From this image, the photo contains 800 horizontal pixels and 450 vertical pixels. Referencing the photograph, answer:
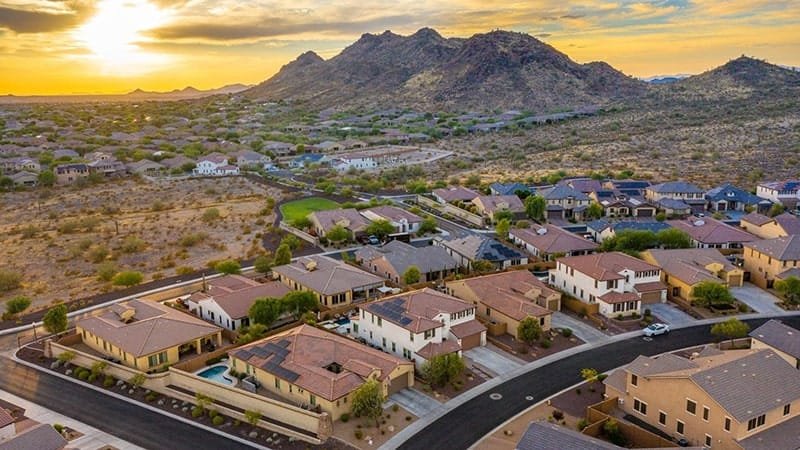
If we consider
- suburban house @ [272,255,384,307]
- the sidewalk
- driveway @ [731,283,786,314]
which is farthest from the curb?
driveway @ [731,283,786,314]

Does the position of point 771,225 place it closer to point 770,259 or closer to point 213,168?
point 770,259

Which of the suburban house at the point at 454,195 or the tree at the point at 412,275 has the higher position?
the suburban house at the point at 454,195

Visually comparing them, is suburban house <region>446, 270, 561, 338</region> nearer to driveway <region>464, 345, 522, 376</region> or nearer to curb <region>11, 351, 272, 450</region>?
driveway <region>464, 345, 522, 376</region>

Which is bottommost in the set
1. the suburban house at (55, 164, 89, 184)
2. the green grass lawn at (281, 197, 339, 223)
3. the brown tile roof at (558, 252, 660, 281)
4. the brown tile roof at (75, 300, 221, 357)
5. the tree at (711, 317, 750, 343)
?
the tree at (711, 317, 750, 343)

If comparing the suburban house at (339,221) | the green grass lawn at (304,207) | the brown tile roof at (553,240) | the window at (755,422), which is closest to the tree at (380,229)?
the suburban house at (339,221)

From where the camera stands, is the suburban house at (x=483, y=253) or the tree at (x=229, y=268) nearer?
the tree at (x=229, y=268)

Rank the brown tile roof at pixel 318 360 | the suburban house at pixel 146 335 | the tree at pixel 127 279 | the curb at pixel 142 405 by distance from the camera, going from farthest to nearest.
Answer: the tree at pixel 127 279
the suburban house at pixel 146 335
the brown tile roof at pixel 318 360
the curb at pixel 142 405

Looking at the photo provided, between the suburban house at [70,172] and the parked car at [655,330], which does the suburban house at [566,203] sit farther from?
the suburban house at [70,172]
